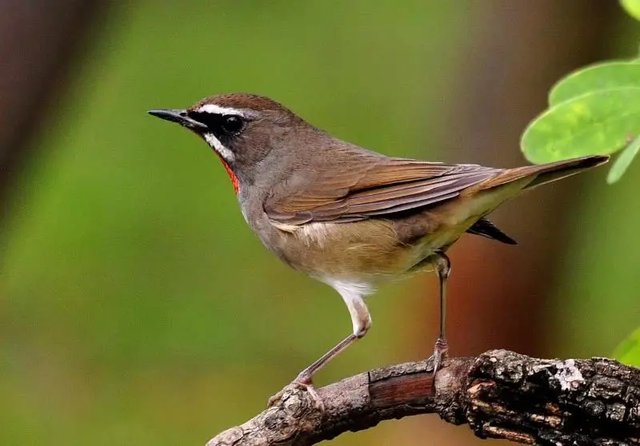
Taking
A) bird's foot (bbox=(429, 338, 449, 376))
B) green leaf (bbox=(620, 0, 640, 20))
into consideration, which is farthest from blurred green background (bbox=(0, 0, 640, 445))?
bird's foot (bbox=(429, 338, 449, 376))

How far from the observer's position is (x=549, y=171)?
3854 mm

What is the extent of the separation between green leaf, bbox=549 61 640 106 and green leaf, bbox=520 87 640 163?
8cm

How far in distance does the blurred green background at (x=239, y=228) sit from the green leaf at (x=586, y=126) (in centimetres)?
373

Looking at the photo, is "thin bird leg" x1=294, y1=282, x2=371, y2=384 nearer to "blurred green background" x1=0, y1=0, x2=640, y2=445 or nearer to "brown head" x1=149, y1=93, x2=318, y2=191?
"brown head" x1=149, y1=93, x2=318, y2=191

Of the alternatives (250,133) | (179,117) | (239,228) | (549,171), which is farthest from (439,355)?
(239,228)

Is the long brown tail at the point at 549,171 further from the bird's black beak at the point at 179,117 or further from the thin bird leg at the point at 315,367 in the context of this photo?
the bird's black beak at the point at 179,117

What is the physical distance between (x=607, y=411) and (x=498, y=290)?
4556 mm

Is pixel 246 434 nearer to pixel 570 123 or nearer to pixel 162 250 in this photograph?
pixel 570 123

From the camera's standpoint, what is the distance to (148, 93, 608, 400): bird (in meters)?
4.45

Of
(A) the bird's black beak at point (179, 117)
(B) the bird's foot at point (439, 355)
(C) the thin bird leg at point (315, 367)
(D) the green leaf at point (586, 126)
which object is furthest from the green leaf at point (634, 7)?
(A) the bird's black beak at point (179, 117)

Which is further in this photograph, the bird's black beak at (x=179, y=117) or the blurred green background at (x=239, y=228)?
the blurred green background at (x=239, y=228)

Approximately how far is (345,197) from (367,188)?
13 cm

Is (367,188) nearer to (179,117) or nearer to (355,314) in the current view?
(355,314)

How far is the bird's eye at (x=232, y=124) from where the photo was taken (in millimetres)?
5312
